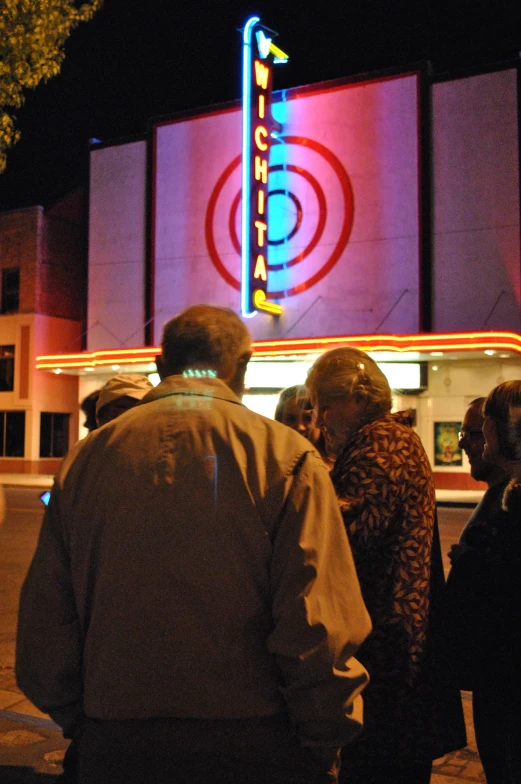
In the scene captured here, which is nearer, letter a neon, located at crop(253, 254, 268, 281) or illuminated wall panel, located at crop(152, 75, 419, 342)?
illuminated wall panel, located at crop(152, 75, 419, 342)

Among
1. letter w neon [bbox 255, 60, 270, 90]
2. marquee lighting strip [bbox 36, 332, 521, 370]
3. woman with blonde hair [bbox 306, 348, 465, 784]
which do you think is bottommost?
woman with blonde hair [bbox 306, 348, 465, 784]

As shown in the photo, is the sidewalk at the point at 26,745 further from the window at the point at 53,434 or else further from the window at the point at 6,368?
the window at the point at 6,368

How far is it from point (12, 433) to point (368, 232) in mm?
14476

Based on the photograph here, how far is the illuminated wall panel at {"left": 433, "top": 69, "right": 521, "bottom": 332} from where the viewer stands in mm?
18531

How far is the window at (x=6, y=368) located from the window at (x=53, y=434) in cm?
158

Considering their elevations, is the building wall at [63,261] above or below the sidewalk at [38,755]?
above

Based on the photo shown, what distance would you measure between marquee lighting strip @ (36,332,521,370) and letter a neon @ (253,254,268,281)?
156 cm

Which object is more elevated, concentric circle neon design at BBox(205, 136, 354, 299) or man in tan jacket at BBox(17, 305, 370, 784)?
concentric circle neon design at BBox(205, 136, 354, 299)

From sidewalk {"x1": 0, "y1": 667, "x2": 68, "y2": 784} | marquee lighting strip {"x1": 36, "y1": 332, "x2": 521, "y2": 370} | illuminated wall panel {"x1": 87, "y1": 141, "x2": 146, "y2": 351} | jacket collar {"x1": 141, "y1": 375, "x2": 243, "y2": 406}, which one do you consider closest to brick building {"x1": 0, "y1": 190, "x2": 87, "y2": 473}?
illuminated wall panel {"x1": 87, "y1": 141, "x2": 146, "y2": 351}

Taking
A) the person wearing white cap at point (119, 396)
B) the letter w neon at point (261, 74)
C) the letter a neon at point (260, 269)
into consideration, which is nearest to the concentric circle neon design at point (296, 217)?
the letter a neon at point (260, 269)

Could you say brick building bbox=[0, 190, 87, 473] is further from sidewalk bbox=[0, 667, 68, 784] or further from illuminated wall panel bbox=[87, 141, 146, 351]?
sidewalk bbox=[0, 667, 68, 784]

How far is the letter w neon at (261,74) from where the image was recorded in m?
19.8

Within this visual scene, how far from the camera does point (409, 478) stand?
2504 mm

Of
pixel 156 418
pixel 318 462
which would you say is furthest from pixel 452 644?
pixel 156 418
